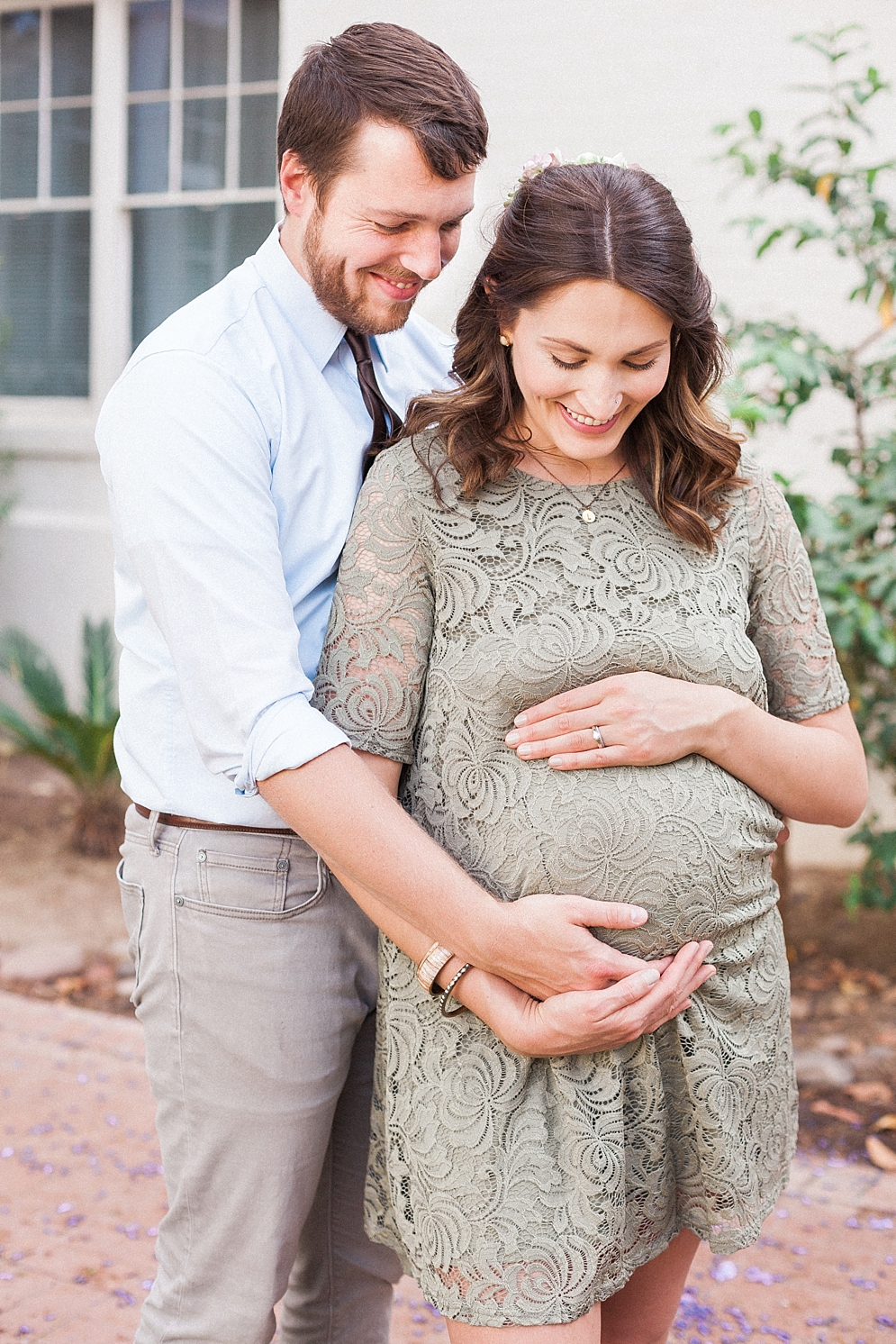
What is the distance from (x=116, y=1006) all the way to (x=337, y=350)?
11.0 ft

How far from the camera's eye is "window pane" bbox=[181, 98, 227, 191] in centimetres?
686

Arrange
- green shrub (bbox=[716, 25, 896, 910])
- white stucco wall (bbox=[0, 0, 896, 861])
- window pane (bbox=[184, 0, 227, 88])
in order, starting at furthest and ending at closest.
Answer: window pane (bbox=[184, 0, 227, 88]) < white stucco wall (bbox=[0, 0, 896, 861]) < green shrub (bbox=[716, 25, 896, 910])

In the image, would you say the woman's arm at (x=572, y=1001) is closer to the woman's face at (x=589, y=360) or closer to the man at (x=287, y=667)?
the man at (x=287, y=667)

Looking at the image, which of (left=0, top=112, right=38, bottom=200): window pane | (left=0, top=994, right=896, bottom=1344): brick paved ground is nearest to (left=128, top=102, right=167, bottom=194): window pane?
(left=0, top=112, right=38, bottom=200): window pane

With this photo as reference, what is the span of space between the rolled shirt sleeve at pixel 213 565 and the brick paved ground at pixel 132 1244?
6.22 ft

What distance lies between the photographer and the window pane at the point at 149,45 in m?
6.95

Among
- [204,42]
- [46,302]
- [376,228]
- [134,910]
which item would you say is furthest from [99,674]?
[376,228]

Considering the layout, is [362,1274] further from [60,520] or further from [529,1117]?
[60,520]

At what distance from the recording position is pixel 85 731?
5797 millimetres

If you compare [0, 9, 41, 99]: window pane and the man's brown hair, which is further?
[0, 9, 41, 99]: window pane

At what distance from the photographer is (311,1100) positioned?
208cm

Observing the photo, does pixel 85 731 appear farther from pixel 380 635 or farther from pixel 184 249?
pixel 380 635

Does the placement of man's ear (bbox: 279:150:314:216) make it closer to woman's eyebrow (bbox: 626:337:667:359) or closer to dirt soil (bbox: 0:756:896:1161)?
woman's eyebrow (bbox: 626:337:667:359)

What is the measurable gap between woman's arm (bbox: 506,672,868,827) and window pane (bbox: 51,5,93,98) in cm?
665
